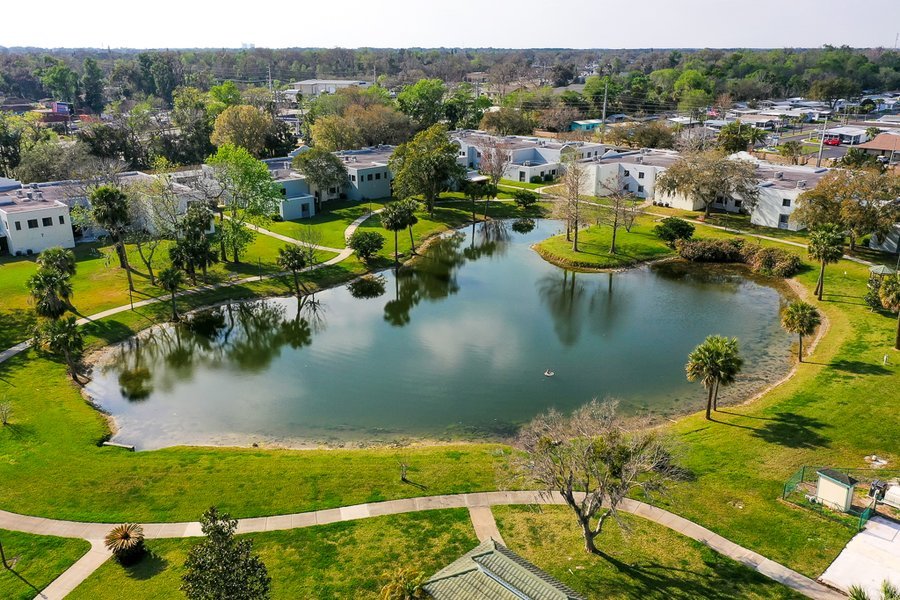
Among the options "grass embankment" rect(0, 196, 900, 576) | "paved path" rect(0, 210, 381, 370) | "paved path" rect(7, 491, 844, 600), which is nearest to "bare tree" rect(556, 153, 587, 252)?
"paved path" rect(0, 210, 381, 370)

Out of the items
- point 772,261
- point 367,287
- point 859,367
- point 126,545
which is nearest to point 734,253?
point 772,261

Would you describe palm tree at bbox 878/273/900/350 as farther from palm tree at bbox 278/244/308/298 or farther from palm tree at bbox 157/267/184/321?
palm tree at bbox 157/267/184/321

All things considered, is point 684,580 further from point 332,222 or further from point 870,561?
point 332,222

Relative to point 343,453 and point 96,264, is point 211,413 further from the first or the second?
point 96,264

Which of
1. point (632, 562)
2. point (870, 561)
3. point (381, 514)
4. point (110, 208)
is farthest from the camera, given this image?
point (110, 208)

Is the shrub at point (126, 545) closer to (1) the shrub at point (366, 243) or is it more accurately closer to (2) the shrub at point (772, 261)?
(1) the shrub at point (366, 243)

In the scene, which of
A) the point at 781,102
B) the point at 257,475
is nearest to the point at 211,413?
the point at 257,475
